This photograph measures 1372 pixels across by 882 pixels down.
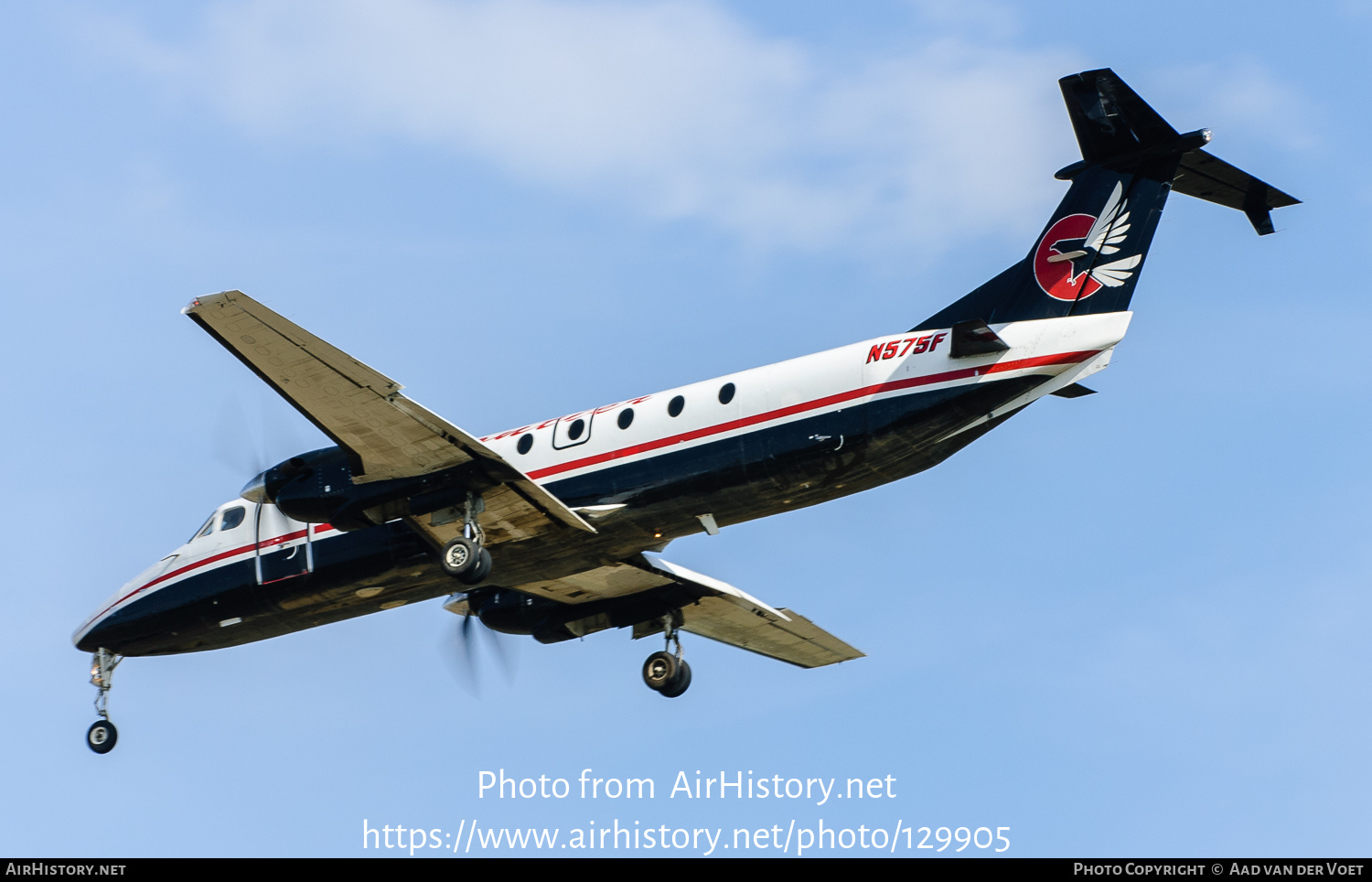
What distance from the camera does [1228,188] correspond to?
79.4 ft

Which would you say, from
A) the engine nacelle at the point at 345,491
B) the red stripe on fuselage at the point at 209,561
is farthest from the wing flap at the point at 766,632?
the red stripe on fuselage at the point at 209,561

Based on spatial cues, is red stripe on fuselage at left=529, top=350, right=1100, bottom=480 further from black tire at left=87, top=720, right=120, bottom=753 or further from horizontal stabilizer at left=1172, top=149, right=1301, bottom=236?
black tire at left=87, top=720, right=120, bottom=753

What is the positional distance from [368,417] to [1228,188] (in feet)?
43.7

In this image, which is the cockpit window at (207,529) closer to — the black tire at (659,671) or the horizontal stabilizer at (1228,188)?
the black tire at (659,671)

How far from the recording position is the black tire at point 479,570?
24688 mm

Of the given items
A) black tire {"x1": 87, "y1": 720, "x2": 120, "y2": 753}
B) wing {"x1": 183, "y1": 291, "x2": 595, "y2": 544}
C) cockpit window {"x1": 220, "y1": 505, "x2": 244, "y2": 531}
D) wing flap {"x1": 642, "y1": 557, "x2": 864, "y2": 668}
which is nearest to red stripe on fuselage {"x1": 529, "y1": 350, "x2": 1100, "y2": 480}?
wing {"x1": 183, "y1": 291, "x2": 595, "y2": 544}

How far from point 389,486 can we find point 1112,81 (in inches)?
488

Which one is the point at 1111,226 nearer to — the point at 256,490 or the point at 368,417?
the point at 368,417

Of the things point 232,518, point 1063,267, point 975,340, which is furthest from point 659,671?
point 1063,267

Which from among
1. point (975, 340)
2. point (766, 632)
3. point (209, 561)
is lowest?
point (209, 561)
